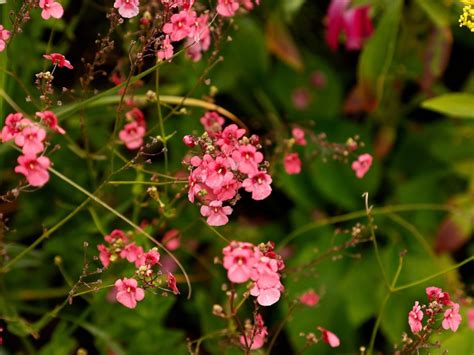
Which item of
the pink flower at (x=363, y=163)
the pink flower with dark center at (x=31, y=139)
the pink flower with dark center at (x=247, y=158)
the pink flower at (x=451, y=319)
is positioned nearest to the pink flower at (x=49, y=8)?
the pink flower with dark center at (x=31, y=139)

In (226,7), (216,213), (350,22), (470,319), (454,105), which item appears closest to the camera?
(216,213)

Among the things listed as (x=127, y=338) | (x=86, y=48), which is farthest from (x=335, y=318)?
(x=86, y=48)

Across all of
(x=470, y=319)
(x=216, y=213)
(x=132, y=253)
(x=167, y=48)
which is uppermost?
(x=167, y=48)

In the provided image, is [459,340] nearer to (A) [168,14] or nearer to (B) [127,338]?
(B) [127,338]

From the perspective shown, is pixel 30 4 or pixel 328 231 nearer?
pixel 30 4

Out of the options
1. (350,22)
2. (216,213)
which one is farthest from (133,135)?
(350,22)

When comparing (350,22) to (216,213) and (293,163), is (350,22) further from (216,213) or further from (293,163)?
(216,213)
